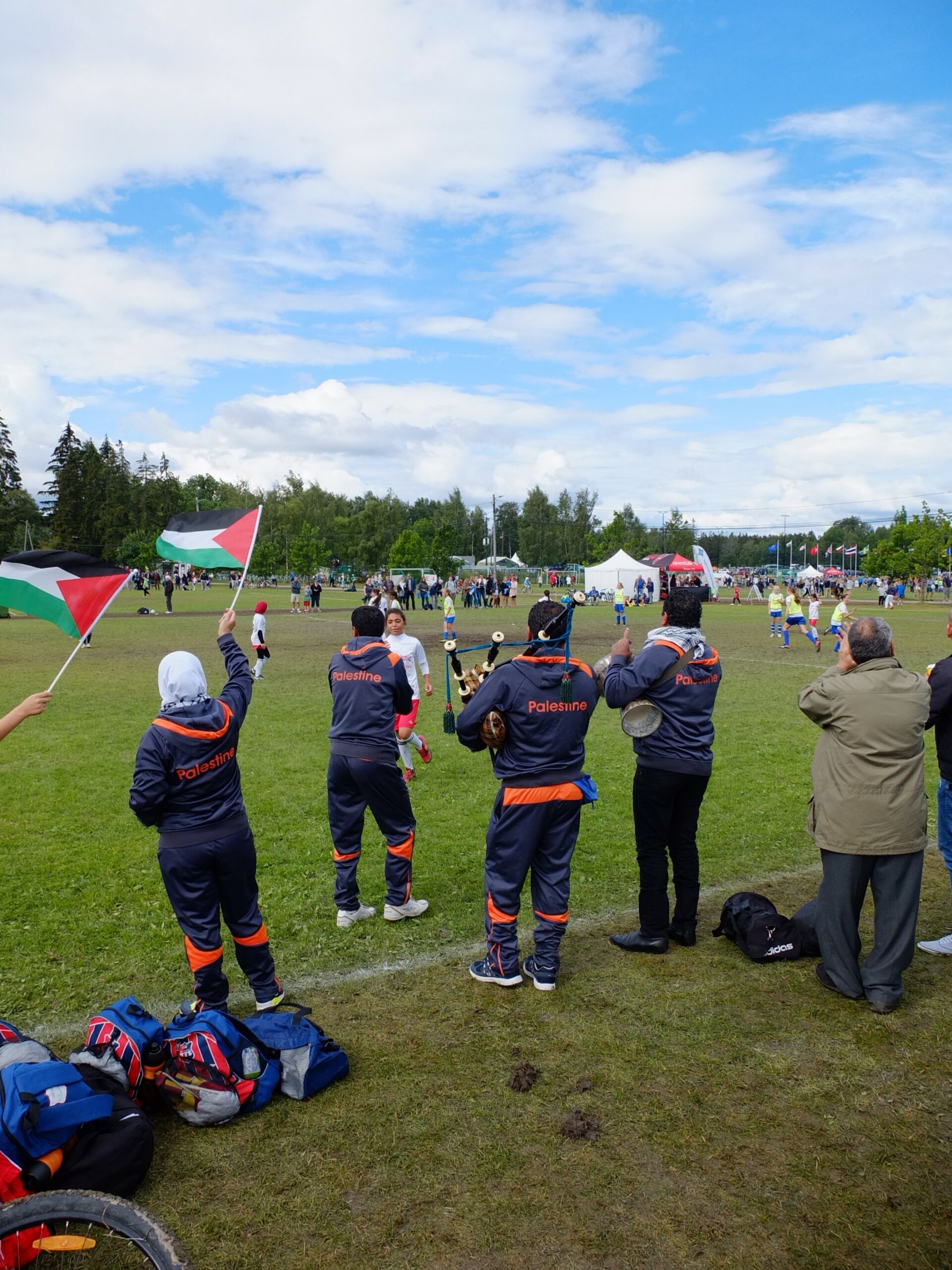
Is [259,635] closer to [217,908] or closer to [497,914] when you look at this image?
[217,908]

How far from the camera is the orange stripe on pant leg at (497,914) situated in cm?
478

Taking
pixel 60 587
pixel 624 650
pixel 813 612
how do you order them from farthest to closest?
pixel 813 612, pixel 60 587, pixel 624 650

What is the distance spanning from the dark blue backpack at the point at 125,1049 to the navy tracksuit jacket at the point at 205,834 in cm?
64

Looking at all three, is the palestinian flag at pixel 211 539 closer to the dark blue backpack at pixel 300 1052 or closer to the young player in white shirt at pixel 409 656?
the young player in white shirt at pixel 409 656

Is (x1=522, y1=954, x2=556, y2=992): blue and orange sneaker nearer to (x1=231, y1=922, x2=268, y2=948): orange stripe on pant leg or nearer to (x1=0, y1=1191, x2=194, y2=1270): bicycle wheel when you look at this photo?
(x1=231, y1=922, x2=268, y2=948): orange stripe on pant leg

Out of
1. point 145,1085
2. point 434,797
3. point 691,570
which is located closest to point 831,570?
point 691,570

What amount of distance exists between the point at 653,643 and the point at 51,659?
20440mm

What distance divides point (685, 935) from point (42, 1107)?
12.5 ft

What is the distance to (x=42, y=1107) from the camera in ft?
9.95

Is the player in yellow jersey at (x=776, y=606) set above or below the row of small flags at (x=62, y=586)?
below

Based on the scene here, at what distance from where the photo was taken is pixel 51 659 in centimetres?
2145

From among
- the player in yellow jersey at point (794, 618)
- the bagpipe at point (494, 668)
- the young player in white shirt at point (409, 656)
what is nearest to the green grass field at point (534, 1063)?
the young player in white shirt at point (409, 656)

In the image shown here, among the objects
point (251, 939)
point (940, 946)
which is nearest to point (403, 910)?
point (251, 939)

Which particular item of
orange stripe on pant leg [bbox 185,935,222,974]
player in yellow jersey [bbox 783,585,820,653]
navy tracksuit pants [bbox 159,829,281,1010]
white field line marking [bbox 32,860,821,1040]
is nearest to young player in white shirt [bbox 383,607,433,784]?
white field line marking [bbox 32,860,821,1040]
